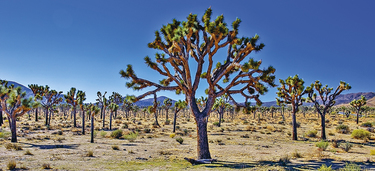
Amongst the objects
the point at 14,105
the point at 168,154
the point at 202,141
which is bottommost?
the point at 168,154

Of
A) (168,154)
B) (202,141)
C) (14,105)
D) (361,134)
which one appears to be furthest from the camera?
(361,134)

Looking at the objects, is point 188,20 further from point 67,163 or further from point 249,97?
point 67,163

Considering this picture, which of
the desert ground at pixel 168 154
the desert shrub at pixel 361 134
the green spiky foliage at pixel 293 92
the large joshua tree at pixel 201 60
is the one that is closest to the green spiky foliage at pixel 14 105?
the desert ground at pixel 168 154

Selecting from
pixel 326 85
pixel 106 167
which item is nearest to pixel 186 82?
pixel 106 167

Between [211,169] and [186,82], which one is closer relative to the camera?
[211,169]

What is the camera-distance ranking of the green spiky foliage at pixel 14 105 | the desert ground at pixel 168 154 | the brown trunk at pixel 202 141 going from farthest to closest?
the green spiky foliage at pixel 14 105
the brown trunk at pixel 202 141
the desert ground at pixel 168 154

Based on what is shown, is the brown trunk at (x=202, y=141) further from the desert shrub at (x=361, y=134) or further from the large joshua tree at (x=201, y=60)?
the desert shrub at (x=361, y=134)

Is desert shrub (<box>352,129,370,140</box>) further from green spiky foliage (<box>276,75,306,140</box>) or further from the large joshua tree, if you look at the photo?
the large joshua tree

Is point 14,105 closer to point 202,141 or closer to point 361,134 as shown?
point 202,141

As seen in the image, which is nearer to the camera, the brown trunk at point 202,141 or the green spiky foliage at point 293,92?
the brown trunk at point 202,141

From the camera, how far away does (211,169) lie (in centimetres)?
904

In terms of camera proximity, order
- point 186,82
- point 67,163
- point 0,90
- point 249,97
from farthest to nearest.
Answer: point 0,90
point 249,97
point 186,82
point 67,163

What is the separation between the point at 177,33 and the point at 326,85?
1928cm

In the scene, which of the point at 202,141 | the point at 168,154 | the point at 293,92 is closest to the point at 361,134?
the point at 293,92
